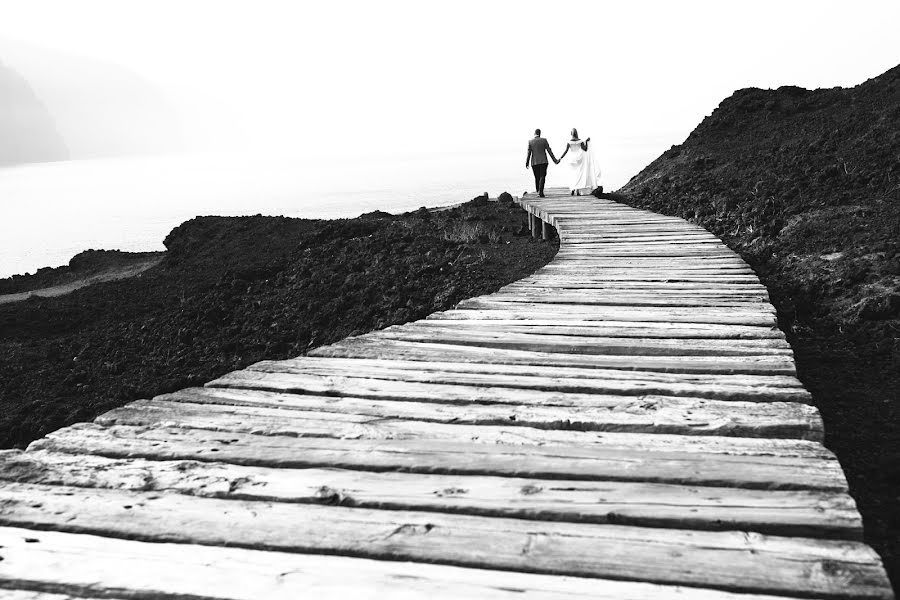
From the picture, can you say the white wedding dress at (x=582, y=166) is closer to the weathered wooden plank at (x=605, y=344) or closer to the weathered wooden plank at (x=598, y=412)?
the weathered wooden plank at (x=605, y=344)

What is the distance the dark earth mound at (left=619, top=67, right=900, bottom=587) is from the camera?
4.35m

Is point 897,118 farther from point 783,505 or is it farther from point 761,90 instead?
point 783,505

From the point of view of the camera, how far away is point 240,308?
480 inches

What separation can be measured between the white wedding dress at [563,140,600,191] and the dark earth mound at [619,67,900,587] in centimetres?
109

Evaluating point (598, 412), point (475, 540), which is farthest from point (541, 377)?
point (475, 540)

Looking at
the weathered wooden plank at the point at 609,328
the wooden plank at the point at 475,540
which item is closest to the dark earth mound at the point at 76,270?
the weathered wooden plank at the point at 609,328

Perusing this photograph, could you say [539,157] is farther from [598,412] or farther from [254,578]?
[254,578]

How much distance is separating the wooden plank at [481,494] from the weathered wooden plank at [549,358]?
1.50 meters

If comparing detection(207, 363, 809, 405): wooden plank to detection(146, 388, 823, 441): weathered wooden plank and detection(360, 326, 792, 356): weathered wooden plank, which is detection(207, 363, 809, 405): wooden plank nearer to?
detection(146, 388, 823, 441): weathered wooden plank

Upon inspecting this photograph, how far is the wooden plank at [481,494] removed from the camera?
218cm

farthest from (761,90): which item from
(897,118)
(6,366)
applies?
(6,366)

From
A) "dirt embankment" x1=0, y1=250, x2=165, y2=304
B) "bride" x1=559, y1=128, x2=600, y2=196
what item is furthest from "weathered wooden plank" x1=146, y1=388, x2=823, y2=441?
"dirt embankment" x1=0, y1=250, x2=165, y2=304

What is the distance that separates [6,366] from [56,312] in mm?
4082

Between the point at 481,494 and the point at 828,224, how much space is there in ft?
28.6
